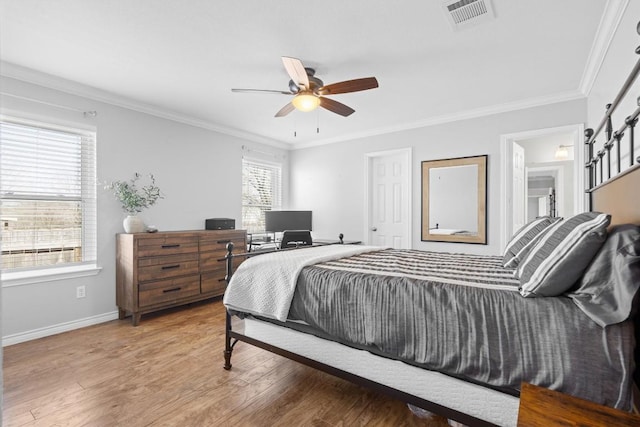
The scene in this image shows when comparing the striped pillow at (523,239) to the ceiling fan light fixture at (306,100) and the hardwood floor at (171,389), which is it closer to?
the hardwood floor at (171,389)

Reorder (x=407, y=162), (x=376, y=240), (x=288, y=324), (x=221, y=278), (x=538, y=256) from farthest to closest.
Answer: (x=376, y=240) → (x=407, y=162) → (x=221, y=278) → (x=288, y=324) → (x=538, y=256)

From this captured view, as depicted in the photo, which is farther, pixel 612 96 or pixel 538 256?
pixel 612 96

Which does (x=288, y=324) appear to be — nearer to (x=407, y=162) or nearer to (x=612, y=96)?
(x=612, y=96)

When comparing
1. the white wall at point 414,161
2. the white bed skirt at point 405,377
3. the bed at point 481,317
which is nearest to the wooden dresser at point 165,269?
the bed at point 481,317

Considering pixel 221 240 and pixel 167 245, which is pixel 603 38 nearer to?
pixel 221 240

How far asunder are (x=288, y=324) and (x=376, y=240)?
126 inches

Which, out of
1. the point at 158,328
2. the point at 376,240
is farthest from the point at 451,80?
the point at 158,328

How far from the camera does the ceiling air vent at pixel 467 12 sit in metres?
2.09

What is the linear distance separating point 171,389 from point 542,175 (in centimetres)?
520

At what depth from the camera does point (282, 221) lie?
16.8 ft

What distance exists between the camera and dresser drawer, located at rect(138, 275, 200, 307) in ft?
11.3

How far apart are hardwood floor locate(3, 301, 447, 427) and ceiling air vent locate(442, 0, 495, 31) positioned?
2.55m

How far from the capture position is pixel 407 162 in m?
4.67

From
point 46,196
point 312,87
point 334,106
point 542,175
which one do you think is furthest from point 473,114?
point 46,196
